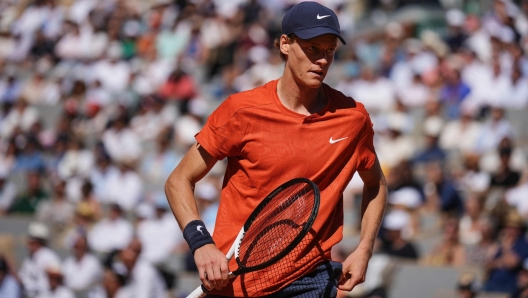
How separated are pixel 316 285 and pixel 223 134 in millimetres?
852

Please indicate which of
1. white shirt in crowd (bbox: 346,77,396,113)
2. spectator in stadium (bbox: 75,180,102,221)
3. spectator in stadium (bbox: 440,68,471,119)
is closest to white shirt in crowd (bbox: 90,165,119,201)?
spectator in stadium (bbox: 75,180,102,221)

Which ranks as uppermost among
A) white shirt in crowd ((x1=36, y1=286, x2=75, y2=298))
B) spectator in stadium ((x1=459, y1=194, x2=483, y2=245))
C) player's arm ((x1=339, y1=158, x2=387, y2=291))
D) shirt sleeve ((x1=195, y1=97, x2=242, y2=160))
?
shirt sleeve ((x1=195, y1=97, x2=242, y2=160))

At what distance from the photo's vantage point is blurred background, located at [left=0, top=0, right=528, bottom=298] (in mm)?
10297

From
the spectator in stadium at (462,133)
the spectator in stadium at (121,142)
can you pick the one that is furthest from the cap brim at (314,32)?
the spectator in stadium at (121,142)

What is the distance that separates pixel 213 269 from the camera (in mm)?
4043

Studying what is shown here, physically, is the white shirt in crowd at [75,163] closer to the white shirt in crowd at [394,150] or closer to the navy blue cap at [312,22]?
the white shirt in crowd at [394,150]

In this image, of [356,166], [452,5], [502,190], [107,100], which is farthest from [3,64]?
[356,166]

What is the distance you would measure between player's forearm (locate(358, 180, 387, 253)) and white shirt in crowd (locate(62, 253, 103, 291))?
7.09 m

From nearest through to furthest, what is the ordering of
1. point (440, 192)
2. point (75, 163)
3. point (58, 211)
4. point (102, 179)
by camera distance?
point (440, 192) → point (58, 211) → point (102, 179) → point (75, 163)

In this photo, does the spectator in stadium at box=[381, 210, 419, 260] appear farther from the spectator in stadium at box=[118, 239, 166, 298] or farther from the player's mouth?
the player's mouth

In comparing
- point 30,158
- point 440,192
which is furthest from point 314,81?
point 30,158

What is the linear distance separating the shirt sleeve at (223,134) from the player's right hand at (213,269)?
529 millimetres

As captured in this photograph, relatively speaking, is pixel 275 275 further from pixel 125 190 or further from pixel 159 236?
pixel 125 190

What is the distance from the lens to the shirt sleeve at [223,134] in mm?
4387
